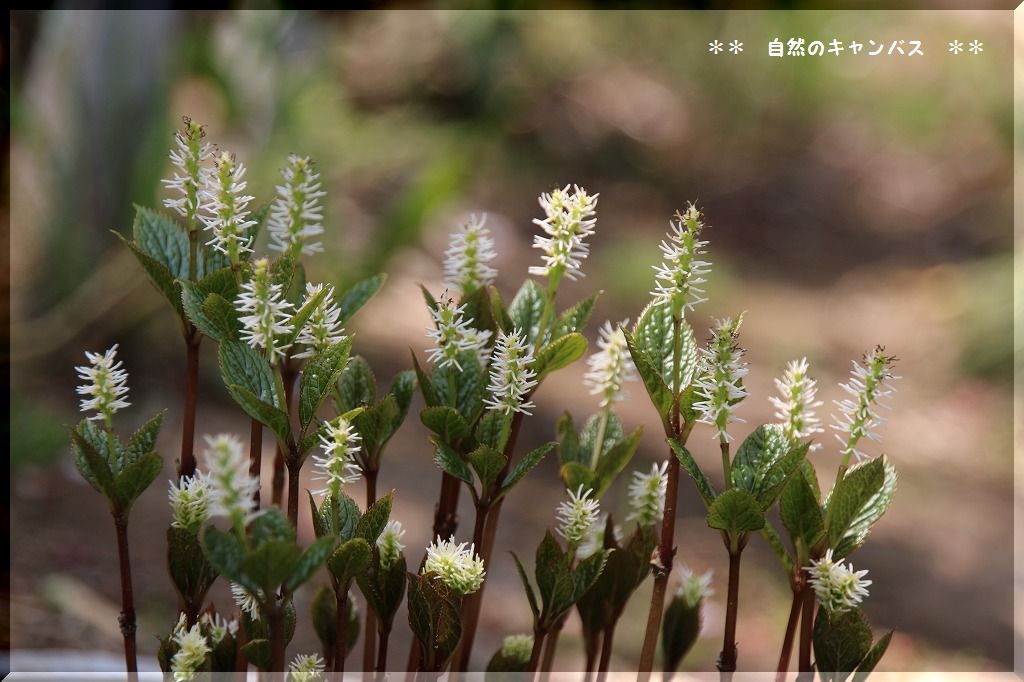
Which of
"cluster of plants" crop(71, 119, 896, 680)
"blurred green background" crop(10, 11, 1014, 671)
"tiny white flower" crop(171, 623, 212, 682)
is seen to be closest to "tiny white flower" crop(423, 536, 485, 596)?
"cluster of plants" crop(71, 119, 896, 680)

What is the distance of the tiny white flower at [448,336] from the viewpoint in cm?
42

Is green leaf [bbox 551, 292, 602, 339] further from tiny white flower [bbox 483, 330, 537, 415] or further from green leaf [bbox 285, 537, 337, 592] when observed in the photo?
green leaf [bbox 285, 537, 337, 592]

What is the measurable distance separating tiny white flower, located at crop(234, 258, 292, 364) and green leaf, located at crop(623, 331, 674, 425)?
143mm

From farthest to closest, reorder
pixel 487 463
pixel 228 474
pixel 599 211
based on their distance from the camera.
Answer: pixel 599 211 → pixel 487 463 → pixel 228 474

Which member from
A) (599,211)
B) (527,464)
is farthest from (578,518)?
(599,211)

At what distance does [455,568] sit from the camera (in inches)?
16.1

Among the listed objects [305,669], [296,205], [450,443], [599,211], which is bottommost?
[305,669]

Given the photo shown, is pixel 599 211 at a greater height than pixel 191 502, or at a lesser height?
greater

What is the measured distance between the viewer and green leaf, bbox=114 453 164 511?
410 mm

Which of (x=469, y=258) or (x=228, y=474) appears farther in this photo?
(x=469, y=258)

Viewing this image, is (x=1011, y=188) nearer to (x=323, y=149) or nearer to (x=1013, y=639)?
(x=1013, y=639)

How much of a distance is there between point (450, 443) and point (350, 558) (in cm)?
8

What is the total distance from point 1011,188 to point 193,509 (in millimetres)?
3102

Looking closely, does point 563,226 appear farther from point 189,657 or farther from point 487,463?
point 189,657
